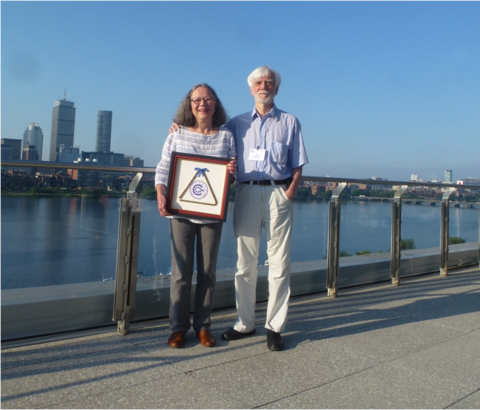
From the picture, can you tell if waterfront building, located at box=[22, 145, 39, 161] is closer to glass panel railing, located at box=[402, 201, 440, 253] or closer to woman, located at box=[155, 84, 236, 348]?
woman, located at box=[155, 84, 236, 348]

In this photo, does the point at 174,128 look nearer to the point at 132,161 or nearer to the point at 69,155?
the point at 132,161

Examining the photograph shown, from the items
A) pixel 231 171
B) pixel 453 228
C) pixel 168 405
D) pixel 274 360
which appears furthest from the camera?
pixel 453 228

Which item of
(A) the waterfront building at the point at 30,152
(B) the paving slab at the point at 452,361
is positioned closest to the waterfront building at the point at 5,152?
(A) the waterfront building at the point at 30,152

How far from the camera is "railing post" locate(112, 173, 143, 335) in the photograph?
3.29 metres

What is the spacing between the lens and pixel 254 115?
336 centimetres

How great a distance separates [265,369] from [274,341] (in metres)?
0.37

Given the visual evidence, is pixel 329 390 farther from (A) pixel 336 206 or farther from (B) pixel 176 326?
(A) pixel 336 206

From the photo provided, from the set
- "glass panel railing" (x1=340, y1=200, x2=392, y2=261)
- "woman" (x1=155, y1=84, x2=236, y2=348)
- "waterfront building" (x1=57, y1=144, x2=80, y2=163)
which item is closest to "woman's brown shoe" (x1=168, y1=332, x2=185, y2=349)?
"woman" (x1=155, y1=84, x2=236, y2=348)

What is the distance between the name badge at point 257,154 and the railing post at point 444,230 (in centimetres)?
379

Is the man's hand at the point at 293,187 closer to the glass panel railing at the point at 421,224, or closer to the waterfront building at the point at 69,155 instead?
the waterfront building at the point at 69,155

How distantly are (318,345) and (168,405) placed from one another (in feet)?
4.30

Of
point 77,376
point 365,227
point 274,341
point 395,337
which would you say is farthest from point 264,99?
point 365,227

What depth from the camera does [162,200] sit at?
3.17 metres

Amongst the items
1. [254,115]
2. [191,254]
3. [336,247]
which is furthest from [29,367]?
[336,247]
